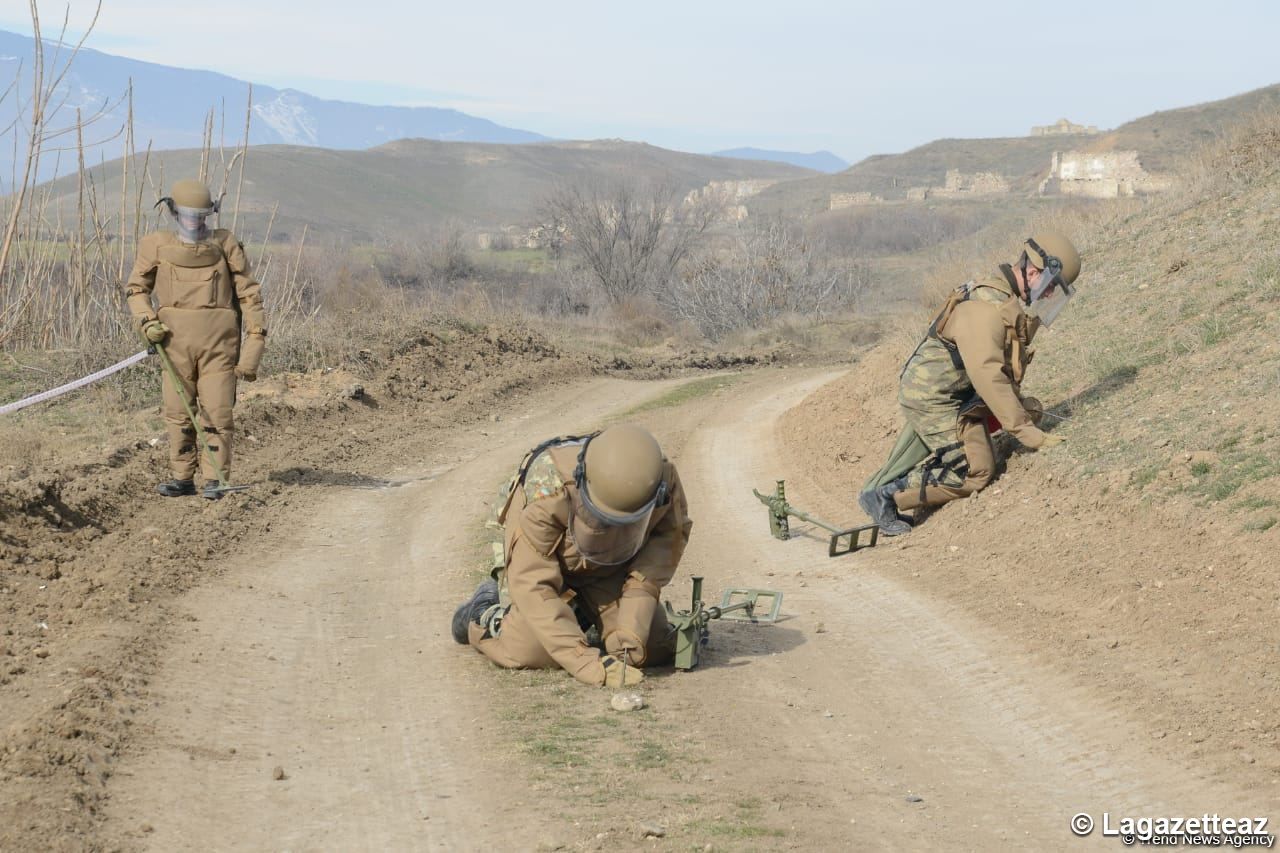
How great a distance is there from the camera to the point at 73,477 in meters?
10.9

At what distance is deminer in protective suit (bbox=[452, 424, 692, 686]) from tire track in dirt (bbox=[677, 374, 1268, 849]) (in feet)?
1.76

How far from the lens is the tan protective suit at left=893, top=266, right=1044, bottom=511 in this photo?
9.33m

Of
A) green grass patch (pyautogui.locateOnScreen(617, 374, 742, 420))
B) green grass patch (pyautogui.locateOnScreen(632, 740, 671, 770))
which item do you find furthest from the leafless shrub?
green grass patch (pyautogui.locateOnScreen(632, 740, 671, 770))

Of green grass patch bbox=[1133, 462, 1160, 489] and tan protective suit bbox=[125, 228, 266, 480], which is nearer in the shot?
green grass patch bbox=[1133, 462, 1160, 489]

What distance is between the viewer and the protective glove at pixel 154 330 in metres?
10.3

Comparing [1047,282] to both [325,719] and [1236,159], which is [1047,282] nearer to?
[325,719]

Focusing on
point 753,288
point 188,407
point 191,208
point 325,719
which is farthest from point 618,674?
point 753,288

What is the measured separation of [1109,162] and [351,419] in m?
95.5

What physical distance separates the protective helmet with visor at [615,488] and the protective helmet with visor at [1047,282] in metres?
4.52

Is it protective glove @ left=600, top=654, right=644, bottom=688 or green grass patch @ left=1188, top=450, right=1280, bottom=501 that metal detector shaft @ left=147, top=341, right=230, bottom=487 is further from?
green grass patch @ left=1188, top=450, right=1280, bottom=501

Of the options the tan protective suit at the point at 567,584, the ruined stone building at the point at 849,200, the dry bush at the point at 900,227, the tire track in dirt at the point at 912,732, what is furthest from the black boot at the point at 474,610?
the ruined stone building at the point at 849,200

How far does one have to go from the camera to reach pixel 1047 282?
30.9 ft

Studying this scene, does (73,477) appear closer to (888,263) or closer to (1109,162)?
(888,263)

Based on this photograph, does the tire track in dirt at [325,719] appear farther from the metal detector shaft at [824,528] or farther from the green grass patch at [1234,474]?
the green grass patch at [1234,474]
